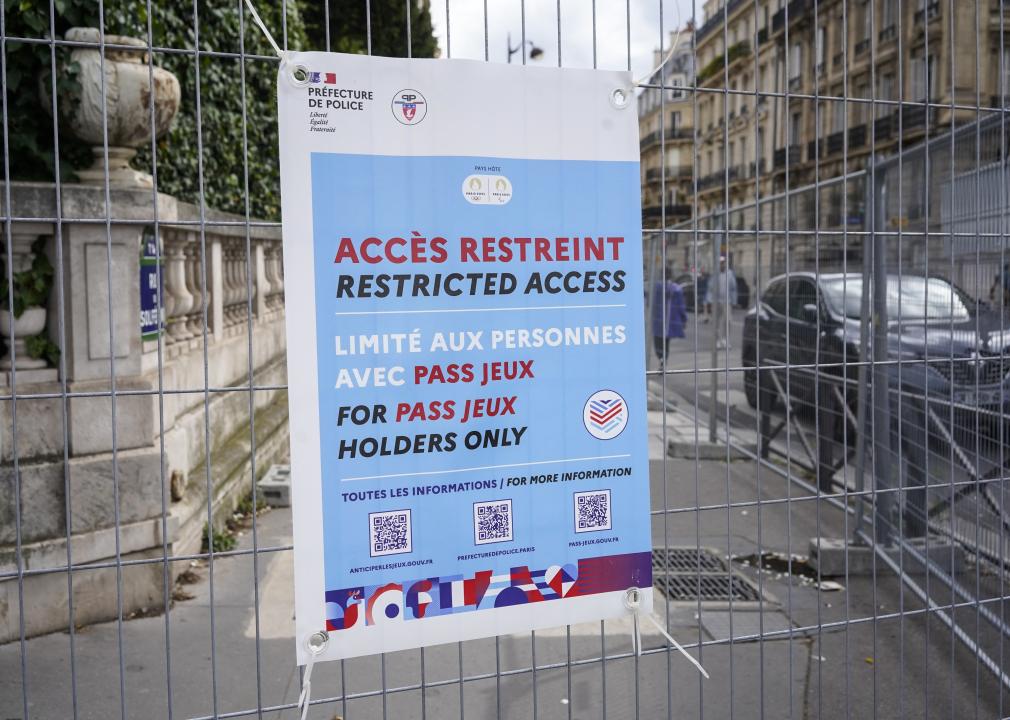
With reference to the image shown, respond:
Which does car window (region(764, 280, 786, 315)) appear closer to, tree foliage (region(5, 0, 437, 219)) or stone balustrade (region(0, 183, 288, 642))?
tree foliage (region(5, 0, 437, 219))

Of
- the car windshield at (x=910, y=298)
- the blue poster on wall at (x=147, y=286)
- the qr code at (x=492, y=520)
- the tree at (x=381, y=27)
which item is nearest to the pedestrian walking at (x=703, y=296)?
the car windshield at (x=910, y=298)

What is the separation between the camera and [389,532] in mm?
2371

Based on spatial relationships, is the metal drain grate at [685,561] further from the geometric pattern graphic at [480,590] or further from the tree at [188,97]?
the tree at [188,97]

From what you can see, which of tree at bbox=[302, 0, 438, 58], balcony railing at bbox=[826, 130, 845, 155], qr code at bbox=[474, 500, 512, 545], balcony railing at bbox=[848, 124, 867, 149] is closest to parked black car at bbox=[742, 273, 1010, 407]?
qr code at bbox=[474, 500, 512, 545]

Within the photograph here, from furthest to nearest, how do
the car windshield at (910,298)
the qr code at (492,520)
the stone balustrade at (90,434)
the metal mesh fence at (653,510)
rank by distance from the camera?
1. the stone balustrade at (90,434)
2. the car windshield at (910,298)
3. the metal mesh fence at (653,510)
4. the qr code at (492,520)

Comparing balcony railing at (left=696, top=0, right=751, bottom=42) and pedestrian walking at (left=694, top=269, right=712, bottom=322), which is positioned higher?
balcony railing at (left=696, top=0, right=751, bottom=42)

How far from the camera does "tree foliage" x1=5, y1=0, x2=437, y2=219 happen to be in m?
4.30

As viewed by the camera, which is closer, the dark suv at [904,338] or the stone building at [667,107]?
the stone building at [667,107]

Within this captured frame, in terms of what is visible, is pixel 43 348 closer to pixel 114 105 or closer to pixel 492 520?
pixel 114 105

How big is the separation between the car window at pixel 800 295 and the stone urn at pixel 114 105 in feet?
13.6

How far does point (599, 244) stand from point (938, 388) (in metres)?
2.79

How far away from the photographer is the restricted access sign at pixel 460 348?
89.7 inches

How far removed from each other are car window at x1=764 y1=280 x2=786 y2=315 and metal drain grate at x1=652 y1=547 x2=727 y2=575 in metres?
2.11

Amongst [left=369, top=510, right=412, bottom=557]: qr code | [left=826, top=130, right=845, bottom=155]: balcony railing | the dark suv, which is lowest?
[left=369, top=510, right=412, bottom=557]: qr code
